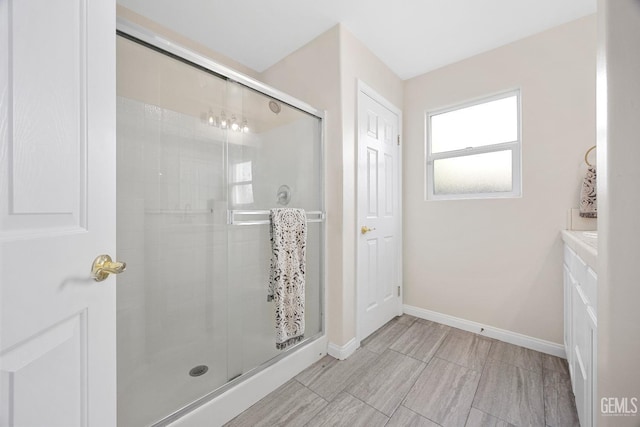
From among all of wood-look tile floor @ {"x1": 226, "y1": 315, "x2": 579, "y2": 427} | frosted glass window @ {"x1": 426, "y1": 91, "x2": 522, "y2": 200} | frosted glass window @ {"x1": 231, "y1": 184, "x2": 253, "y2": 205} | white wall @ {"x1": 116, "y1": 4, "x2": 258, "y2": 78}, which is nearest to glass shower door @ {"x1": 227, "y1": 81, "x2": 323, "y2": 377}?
frosted glass window @ {"x1": 231, "y1": 184, "x2": 253, "y2": 205}

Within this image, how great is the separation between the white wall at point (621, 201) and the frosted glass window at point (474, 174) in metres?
1.69

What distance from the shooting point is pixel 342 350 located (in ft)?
5.88

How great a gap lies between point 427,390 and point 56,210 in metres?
1.86

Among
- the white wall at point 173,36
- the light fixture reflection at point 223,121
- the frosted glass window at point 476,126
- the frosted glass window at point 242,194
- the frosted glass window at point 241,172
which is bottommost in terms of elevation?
the frosted glass window at point 242,194

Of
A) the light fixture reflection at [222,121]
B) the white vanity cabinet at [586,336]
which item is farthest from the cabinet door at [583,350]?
the light fixture reflection at [222,121]

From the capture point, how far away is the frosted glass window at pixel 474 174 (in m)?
2.07

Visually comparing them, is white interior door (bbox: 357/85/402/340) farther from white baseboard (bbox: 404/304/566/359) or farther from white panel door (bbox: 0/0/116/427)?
white panel door (bbox: 0/0/116/427)

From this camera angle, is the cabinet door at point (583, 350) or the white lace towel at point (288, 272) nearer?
the cabinet door at point (583, 350)

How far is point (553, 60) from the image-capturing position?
70.8 inches

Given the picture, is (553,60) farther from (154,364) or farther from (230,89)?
(154,364)

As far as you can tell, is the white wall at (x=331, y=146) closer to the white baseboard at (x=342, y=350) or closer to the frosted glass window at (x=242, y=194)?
the white baseboard at (x=342, y=350)

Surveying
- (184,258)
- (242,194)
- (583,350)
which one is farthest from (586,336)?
(184,258)

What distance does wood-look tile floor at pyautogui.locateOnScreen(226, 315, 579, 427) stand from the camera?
4.12 feet

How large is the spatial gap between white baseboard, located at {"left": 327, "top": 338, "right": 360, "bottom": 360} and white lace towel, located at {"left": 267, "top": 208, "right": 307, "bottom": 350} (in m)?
0.33
